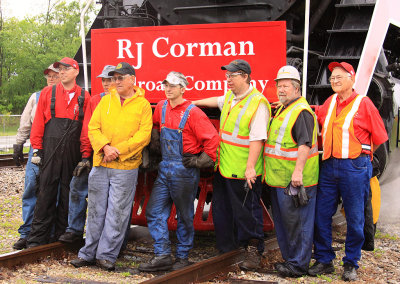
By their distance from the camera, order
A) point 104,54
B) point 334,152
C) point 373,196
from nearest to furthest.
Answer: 1. point 334,152
2. point 373,196
3. point 104,54

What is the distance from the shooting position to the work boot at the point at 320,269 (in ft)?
13.6

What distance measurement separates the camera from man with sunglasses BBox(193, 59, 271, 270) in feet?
13.5

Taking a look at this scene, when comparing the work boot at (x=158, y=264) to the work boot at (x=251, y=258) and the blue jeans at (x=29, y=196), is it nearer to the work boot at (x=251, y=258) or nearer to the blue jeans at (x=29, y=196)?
the work boot at (x=251, y=258)

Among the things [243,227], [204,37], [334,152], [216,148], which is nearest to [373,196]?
[334,152]

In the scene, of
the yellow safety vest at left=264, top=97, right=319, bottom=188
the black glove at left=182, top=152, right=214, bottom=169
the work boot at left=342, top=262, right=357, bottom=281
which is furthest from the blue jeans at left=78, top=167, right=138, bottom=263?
the work boot at left=342, top=262, right=357, bottom=281

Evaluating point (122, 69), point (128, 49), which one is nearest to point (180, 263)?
point (122, 69)

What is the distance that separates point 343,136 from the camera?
406cm

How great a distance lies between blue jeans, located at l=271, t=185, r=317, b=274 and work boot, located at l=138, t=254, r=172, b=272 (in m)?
1.00

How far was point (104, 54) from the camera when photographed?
484cm

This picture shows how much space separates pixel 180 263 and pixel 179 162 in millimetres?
856

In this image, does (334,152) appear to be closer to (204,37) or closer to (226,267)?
(226,267)

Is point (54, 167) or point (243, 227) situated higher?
point (54, 167)

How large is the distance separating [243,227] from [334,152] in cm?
100

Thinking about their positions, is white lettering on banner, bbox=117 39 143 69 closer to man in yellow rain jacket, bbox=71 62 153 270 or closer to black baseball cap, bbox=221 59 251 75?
man in yellow rain jacket, bbox=71 62 153 270
